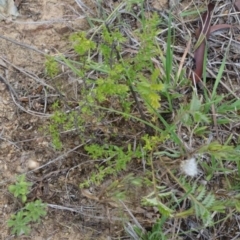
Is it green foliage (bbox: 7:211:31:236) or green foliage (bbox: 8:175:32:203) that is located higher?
green foliage (bbox: 8:175:32:203)

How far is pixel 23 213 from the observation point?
5.93ft

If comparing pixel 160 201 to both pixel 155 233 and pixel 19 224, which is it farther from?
pixel 19 224

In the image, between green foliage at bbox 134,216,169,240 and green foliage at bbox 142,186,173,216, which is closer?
green foliage at bbox 142,186,173,216

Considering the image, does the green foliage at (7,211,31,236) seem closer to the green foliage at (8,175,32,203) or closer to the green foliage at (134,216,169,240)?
the green foliage at (8,175,32,203)

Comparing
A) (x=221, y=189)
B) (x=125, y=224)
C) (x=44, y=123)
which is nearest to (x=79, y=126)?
(x=44, y=123)

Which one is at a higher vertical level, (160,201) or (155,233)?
(160,201)

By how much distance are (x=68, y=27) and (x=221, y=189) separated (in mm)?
883

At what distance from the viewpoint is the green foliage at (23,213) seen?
1.79m

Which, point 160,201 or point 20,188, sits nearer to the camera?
point 160,201

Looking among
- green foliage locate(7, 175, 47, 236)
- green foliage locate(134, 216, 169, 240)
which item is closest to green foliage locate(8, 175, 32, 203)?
green foliage locate(7, 175, 47, 236)

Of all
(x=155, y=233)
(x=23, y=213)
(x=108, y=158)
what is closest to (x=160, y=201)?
(x=155, y=233)

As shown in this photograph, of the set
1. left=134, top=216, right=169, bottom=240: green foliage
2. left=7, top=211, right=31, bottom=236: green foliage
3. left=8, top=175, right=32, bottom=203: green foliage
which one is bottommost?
left=134, top=216, right=169, bottom=240: green foliage

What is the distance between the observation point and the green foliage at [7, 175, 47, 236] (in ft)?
5.88

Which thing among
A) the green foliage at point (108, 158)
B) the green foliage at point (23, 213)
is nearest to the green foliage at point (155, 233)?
the green foliage at point (108, 158)
